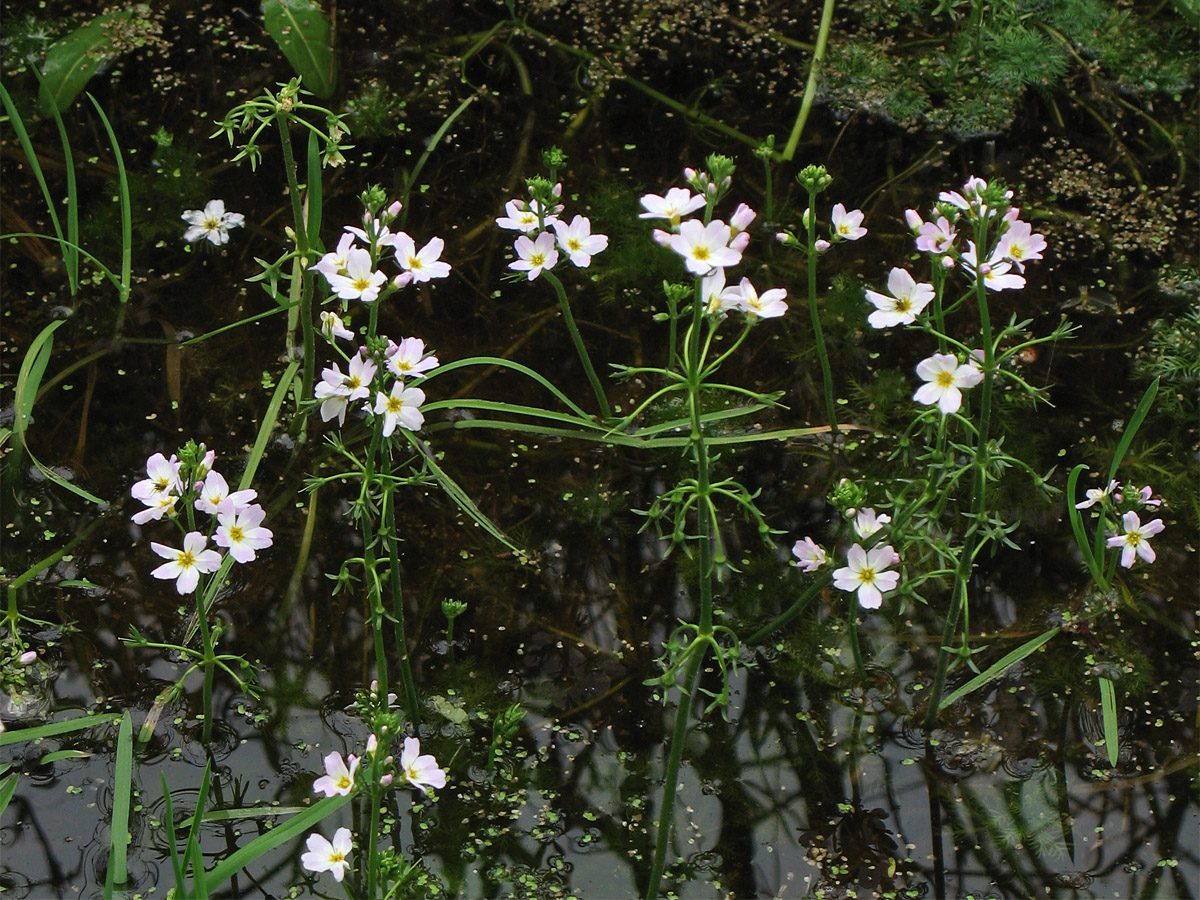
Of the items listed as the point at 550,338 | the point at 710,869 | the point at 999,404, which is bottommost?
the point at 710,869

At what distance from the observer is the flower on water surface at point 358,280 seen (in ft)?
5.66

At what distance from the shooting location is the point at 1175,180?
3.13 metres

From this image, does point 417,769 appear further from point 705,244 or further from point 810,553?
point 705,244

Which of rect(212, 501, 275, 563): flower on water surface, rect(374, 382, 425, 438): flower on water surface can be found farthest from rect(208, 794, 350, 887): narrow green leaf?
rect(374, 382, 425, 438): flower on water surface

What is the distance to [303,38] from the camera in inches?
123

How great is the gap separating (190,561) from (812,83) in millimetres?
2290

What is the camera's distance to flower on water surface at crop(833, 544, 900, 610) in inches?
67.7

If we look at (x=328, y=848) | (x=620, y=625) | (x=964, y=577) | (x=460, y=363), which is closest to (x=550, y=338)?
(x=460, y=363)

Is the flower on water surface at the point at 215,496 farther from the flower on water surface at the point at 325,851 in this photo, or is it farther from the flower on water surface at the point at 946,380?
the flower on water surface at the point at 946,380

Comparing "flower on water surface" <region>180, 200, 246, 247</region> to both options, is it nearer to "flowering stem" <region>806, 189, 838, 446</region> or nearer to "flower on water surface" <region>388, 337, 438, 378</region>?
"flower on water surface" <region>388, 337, 438, 378</region>

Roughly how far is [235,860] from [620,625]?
0.87 m

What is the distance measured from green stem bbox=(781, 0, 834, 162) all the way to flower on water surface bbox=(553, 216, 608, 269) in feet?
3.75

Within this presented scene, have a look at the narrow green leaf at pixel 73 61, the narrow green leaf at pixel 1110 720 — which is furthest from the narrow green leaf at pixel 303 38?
the narrow green leaf at pixel 1110 720

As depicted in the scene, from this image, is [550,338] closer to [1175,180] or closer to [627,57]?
[627,57]
